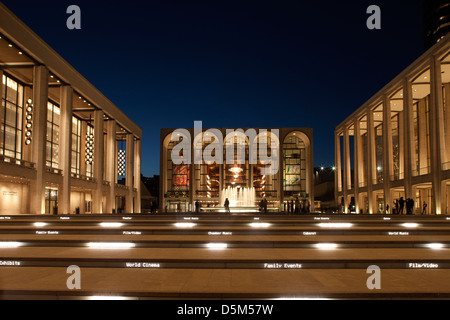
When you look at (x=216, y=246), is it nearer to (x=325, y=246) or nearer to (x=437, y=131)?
(x=325, y=246)

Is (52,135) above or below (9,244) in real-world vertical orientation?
above

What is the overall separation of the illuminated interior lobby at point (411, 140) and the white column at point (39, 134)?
2864 centimetres

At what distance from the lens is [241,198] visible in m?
55.6

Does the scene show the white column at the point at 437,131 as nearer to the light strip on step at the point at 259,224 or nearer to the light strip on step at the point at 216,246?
the light strip on step at the point at 259,224

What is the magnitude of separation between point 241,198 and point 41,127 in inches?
1321

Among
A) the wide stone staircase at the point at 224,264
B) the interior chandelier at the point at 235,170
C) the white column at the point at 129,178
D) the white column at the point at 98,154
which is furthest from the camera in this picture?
the interior chandelier at the point at 235,170

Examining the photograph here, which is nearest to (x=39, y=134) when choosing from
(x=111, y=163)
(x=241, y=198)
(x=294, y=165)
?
(x=111, y=163)

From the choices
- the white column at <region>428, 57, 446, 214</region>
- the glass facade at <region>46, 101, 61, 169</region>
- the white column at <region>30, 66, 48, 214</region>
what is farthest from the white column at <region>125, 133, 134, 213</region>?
the white column at <region>428, 57, 446, 214</region>

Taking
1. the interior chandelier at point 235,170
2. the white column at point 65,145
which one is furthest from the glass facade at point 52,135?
the interior chandelier at point 235,170

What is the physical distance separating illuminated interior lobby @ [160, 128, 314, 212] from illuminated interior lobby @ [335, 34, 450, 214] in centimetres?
957

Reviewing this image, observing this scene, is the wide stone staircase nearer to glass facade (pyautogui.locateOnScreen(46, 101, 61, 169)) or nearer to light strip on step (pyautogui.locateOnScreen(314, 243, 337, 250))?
light strip on step (pyautogui.locateOnScreen(314, 243, 337, 250))

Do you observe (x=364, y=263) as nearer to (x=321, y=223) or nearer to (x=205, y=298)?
(x=205, y=298)

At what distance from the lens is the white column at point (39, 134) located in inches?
1067

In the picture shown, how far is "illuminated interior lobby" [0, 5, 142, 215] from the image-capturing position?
2584cm
